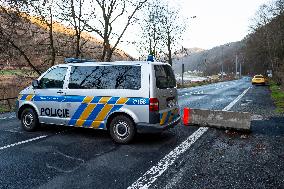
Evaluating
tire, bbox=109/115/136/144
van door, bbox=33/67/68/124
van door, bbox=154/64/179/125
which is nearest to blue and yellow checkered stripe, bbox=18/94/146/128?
van door, bbox=33/67/68/124

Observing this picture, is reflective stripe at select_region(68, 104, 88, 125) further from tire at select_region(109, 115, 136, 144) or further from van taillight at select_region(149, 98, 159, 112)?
van taillight at select_region(149, 98, 159, 112)

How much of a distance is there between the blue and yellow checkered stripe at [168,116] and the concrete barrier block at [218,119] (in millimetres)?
1865

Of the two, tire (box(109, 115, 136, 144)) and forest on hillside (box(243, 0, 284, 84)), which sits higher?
forest on hillside (box(243, 0, 284, 84))

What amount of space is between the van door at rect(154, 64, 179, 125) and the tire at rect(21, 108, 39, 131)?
369cm

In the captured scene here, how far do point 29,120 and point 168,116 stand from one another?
4.00 m

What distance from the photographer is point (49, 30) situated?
Answer: 58.7 ft

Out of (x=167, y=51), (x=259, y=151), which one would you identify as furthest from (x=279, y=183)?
(x=167, y=51)

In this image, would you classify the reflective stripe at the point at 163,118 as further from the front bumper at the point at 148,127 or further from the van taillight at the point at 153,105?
the van taillight at the point at 153,105

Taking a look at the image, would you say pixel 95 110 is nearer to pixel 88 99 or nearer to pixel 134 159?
pixel 88 99

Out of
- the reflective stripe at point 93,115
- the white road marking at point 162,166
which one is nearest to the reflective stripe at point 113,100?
the reflective stripe at point 93,115

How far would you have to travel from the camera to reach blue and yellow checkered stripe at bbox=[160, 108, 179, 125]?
7.10 meters

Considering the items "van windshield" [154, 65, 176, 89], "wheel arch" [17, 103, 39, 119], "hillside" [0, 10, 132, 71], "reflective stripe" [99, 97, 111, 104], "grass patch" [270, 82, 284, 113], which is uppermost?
"hillside" [0, 10, 132, 71]

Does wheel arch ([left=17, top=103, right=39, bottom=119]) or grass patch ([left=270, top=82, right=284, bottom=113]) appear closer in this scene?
wheel arch ([left=17, top=103, right=39, bottom=119])

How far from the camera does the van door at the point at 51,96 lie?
26.0 feet
